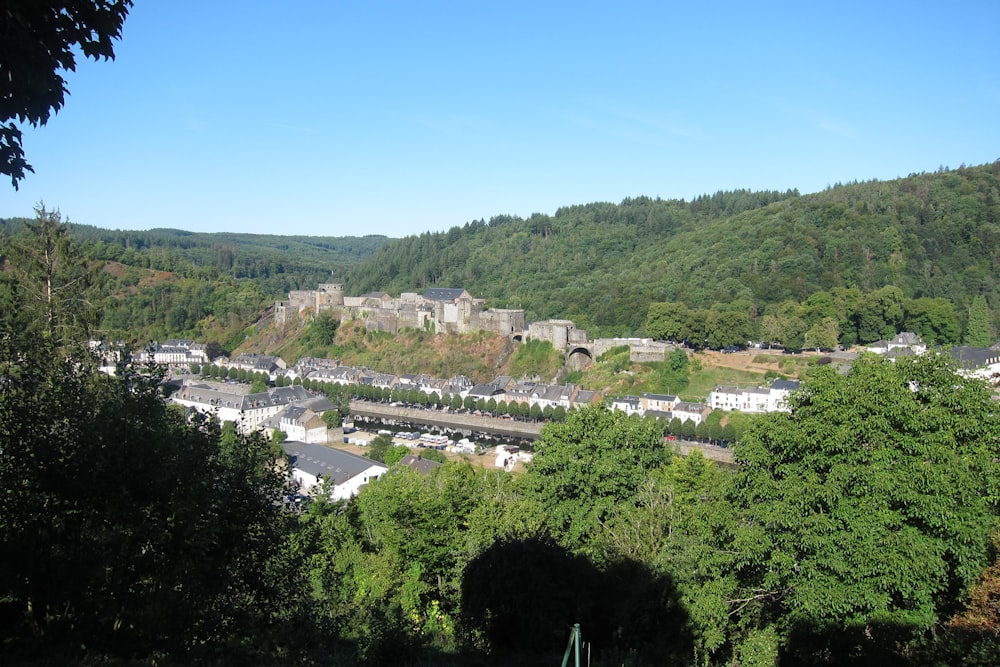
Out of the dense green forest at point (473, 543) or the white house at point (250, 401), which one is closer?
the dense green forest at point (473, 543)

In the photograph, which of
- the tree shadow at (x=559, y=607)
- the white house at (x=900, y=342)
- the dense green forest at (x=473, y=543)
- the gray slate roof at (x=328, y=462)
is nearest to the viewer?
the dense green forest at (x=473, y=543)

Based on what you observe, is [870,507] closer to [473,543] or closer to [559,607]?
[559,607]

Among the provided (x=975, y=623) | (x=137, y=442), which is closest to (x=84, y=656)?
(x=137, y=442)

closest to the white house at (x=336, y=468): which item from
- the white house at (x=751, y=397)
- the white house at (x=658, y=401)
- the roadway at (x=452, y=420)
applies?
the roadway at (x=452, y=420)

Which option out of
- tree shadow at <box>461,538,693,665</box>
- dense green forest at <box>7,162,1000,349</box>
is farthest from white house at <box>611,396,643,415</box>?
tree shadow at <box>461,538,693,665</box>

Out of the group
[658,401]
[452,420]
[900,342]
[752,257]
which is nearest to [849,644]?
[658,401]

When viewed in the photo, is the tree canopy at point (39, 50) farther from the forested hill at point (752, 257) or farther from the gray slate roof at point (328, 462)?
the forested hill at point (752, 257)

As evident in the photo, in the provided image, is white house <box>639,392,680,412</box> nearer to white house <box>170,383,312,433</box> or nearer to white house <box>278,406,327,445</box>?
white house <box>278,406,327,445</box>
